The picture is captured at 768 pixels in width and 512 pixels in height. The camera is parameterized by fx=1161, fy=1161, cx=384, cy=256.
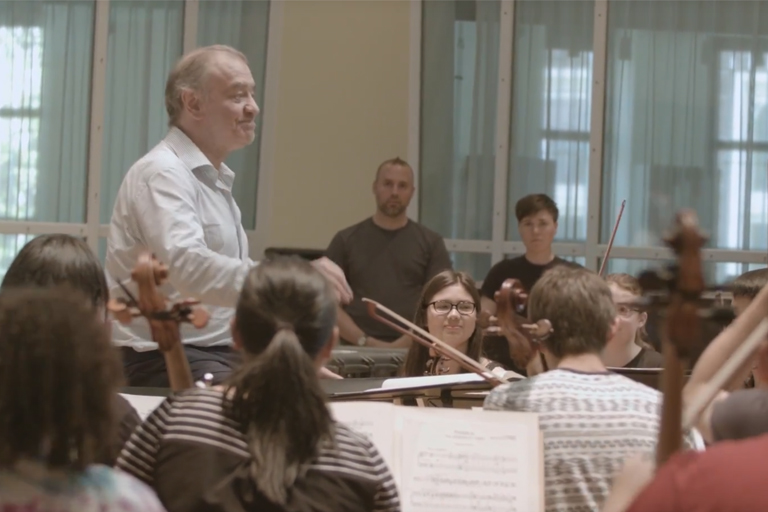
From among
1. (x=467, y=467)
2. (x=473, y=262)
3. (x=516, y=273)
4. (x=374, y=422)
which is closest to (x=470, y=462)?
(x=467, y=467)

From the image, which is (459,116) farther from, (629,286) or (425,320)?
(425,320)

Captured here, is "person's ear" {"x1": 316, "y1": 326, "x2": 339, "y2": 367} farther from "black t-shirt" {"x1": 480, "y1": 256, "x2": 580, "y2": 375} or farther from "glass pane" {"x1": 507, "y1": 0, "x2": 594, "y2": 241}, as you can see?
"glass pane" {"x1": 507, "y1": 0, "x2": 594, "y2": 241}

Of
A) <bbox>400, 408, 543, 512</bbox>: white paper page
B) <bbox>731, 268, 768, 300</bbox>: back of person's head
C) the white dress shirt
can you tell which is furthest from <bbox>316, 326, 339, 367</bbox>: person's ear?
<bbox>731, 268, 768, 300</bbox>: back of person's head

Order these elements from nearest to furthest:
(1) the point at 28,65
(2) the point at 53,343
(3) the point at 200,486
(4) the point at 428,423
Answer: (2) the point at 53,343 → (3) the point at 200,486 → (4) the point at 428,423 → (1) the point at 28,65

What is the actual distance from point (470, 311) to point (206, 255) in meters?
1.22

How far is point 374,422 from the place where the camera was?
214 cm

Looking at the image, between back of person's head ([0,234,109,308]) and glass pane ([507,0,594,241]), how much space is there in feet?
14.0

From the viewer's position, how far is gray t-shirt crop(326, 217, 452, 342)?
5.22 m

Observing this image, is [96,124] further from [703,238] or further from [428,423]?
[703,238]

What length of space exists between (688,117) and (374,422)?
4.44 meters

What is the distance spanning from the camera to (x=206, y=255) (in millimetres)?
2504

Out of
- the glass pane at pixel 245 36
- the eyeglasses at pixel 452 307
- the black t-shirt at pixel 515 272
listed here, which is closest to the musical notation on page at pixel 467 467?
the eyeglasses at pixel 452 307

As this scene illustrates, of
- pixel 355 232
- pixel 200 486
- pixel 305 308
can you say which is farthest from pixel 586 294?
pixel 355 232

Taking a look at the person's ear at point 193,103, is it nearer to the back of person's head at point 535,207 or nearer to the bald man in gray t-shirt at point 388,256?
the bald man in gray t-shirt at point 388,256
